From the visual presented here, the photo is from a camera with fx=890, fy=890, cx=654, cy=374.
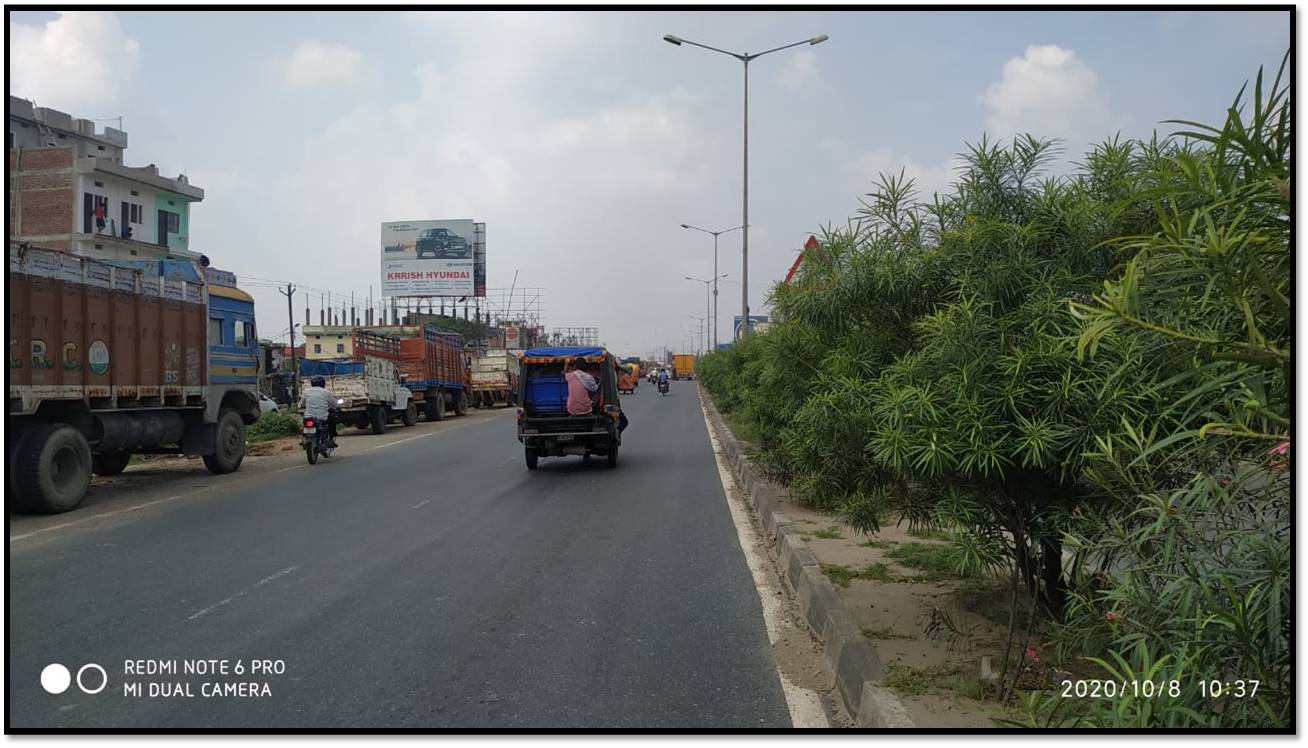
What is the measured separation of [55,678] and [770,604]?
4.16 meters

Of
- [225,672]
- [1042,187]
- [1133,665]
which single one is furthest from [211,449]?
[1133,665]

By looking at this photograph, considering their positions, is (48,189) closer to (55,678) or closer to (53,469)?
(53,469)

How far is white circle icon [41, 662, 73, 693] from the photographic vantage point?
4.27 metres

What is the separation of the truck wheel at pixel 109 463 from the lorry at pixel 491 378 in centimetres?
2437

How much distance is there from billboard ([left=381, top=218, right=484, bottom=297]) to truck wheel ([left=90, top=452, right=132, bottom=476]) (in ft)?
131

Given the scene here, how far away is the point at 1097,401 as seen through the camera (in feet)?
11.3

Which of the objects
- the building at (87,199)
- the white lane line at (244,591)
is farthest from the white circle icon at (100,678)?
the building at (87,199)

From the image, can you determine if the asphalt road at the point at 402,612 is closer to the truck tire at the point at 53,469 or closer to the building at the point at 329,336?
the truck tire at the point at 53,469

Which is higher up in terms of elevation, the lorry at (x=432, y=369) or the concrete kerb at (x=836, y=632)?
the lorry at (x=432, y=369)

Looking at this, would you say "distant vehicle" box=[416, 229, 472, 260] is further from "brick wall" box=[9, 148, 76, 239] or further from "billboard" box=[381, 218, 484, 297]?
"brick wall" box=[9, 148, 76, 239]

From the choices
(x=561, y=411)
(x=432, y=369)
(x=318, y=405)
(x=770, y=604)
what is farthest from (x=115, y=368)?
(x=432, y=369)

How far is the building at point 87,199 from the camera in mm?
35125

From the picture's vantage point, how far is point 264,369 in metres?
17.9

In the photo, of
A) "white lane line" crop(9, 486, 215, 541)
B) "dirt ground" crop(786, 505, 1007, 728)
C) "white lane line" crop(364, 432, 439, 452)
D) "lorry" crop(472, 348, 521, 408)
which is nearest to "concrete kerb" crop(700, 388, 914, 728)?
"dirt ground" crop(786, 505, 1007, 728)
